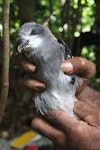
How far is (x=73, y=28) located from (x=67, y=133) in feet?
4.17

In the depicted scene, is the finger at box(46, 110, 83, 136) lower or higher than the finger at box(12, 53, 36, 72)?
lower

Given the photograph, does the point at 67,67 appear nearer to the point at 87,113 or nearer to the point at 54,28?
the point at 87,113

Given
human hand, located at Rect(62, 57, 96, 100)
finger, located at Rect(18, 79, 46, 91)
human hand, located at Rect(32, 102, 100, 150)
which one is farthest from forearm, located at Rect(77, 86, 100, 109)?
finger, located at Rect(18, 79, 46, 91)

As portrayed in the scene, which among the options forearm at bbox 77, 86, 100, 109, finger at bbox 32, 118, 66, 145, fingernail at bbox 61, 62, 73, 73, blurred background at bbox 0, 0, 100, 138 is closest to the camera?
fingernail at bbox 61, 62, 73, 73

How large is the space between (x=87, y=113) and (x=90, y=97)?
24 cm

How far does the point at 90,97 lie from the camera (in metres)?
1.91

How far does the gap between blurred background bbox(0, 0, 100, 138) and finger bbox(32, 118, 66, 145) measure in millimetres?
857

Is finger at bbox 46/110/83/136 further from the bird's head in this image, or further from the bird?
the bird's head

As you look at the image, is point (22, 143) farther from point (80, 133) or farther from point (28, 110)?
point (80, 133)

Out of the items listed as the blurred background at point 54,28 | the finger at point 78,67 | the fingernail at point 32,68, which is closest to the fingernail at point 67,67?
the finger at point 78,67

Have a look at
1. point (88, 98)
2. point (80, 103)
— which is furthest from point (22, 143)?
point (80, 103)

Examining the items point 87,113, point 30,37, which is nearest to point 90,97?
point 87,113

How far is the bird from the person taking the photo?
4.66 feet

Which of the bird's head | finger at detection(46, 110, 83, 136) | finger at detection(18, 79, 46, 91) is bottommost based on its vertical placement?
finger at detection(46, 110, 83, 136)
